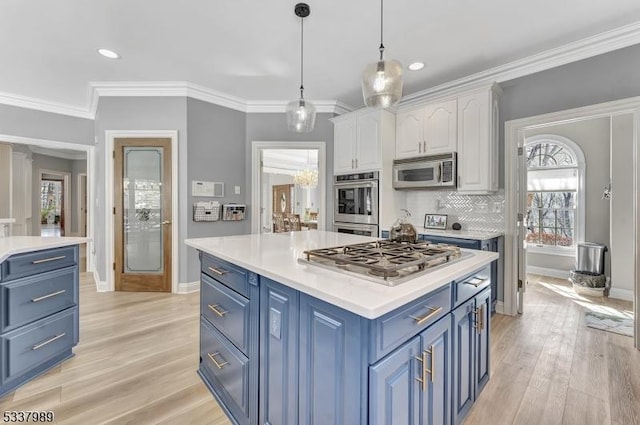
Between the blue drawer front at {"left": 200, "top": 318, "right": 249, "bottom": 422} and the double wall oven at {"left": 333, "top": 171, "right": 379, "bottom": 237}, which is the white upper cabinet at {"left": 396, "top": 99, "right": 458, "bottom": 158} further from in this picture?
the blue drawer front at {"left": 200, "top": 318, "right": 249, "bottom": 422}

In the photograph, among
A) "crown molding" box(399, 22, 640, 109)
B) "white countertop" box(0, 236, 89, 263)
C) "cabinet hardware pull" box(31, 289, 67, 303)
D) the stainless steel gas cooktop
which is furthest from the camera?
"crown molding" box(399, 22, 640, 109)

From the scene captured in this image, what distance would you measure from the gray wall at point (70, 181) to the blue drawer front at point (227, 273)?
7.08 meters

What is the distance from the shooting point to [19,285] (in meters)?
1.82

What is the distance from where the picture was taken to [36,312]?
193cm

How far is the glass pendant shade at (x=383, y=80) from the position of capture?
162 centimetres

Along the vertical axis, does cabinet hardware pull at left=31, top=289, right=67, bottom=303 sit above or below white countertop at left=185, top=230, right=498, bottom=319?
below

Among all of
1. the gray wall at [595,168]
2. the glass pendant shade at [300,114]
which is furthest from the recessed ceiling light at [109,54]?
the gray wall at [595,168]

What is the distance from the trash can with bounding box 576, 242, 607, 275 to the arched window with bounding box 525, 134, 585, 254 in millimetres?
422

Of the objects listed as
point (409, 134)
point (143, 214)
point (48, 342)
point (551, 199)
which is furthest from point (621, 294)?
point (143, 214)

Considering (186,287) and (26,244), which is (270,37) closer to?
(26,244)

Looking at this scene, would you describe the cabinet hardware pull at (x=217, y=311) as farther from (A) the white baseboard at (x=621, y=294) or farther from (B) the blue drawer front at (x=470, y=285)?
(A) the white baseboard at (x=621, y=294)

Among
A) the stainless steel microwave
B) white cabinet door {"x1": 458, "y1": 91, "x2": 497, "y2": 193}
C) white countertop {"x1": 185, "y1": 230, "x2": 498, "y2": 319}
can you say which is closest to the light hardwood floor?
white countertop {"x1": 185, "y1": 230, "x2": 498, "y2": 319}

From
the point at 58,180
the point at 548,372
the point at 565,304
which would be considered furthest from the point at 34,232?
the point at 565,304

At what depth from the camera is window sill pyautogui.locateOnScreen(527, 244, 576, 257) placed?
14.9ft
